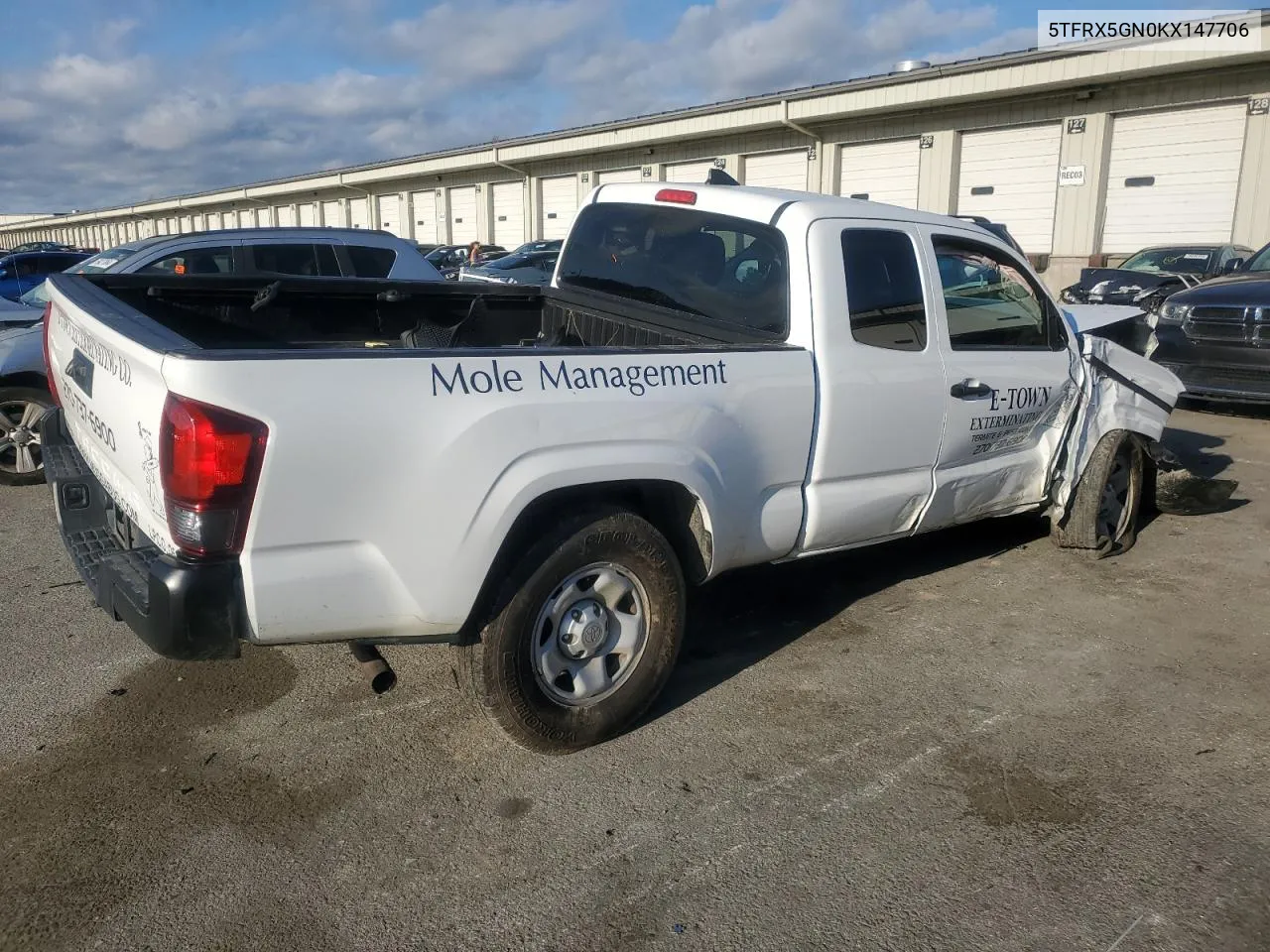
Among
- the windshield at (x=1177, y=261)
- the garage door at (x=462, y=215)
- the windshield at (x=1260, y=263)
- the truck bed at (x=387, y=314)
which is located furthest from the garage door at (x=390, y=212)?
the truck bed at (x=387, y=314)

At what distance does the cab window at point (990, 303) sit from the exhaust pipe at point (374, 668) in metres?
2.81

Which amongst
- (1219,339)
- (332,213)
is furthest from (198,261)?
(332,213)

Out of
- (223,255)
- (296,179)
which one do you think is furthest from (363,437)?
(296,179)

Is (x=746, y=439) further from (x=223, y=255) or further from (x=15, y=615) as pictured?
(x=223, y=255)

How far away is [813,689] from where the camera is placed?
396 centimetres

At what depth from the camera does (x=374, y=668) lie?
3162 mm

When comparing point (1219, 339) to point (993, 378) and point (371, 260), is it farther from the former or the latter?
point (371, 260)

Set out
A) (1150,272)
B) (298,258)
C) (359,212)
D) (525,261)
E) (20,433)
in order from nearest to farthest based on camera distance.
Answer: (20,433)
(298,258)
(1150,272)
(525,261)
(359,212)

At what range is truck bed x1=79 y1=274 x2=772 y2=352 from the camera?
4242 millimetres

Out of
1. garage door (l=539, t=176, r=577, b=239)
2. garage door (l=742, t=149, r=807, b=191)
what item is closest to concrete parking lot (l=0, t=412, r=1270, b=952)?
garage door (l=742, t=149, r=807, b=191)

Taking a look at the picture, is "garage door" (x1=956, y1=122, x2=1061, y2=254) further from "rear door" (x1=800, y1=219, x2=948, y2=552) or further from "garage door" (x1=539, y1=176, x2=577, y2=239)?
"rear door" (x1=800, y1=219, x2=948, y2=552)

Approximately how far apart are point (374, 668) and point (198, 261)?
6560 millimetres

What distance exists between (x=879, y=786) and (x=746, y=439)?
126 cm

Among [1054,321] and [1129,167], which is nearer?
[1054,321]
